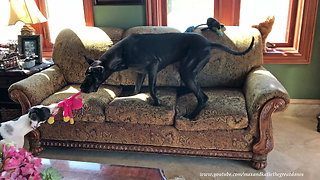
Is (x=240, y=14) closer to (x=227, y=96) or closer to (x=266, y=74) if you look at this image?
(x=266, y=74)

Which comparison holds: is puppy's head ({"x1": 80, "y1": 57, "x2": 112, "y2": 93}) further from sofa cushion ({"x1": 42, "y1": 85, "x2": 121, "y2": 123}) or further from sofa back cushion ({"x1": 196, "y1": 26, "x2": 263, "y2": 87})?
sofa back cushion ({"x1": 196, "y1": 26, "x2": 263, "y2": 87})

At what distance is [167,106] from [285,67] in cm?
152

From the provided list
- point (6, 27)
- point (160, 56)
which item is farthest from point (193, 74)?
point (6, 27)

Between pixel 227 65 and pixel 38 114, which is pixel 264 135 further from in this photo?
pixel 38 114

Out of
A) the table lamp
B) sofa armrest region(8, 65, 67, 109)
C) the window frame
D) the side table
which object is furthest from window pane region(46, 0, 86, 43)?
sofa armrest region(8, 65, 67, 109)

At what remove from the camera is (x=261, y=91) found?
196 centimetres

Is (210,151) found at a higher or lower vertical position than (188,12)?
lower

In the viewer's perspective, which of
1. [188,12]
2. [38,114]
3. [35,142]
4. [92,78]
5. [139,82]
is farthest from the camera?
[188,12]

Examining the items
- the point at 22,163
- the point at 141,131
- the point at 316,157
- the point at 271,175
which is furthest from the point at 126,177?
the point at 316,157

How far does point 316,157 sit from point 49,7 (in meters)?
3.16

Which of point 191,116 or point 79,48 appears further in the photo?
point 79,48

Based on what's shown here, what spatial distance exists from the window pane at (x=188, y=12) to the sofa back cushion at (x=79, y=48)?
0.69 metres

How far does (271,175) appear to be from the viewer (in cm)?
199

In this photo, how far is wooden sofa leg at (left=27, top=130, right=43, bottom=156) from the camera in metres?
2.26
